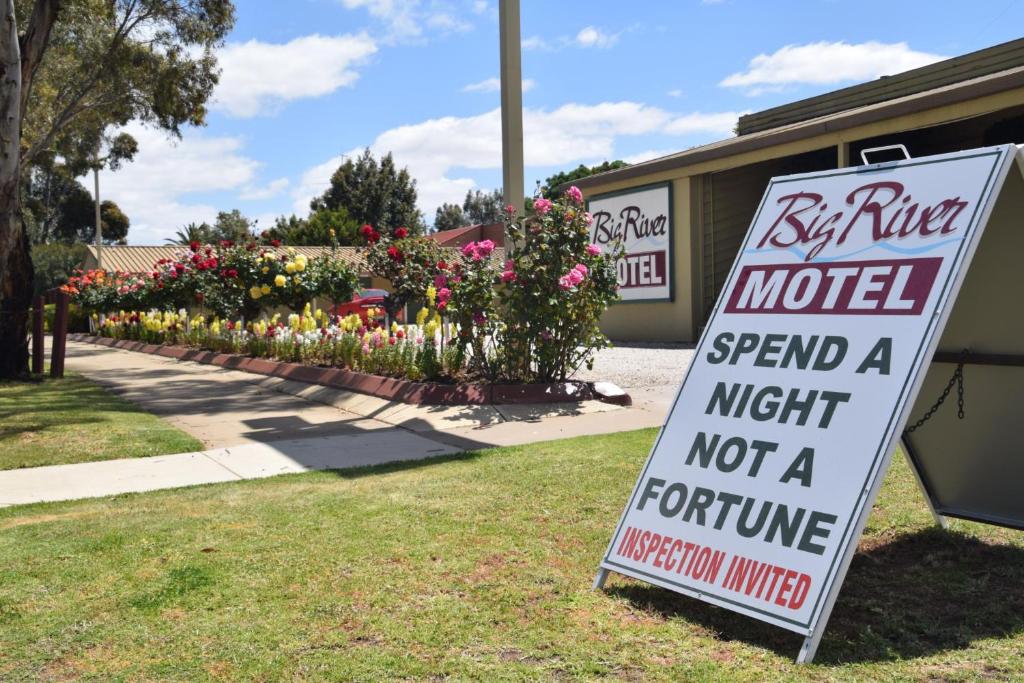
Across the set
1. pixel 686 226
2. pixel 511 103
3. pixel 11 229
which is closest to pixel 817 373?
pixel 511 103

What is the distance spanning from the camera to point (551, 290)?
9.95 meters

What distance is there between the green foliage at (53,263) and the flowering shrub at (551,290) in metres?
52.3

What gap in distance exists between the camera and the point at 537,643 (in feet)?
11.3

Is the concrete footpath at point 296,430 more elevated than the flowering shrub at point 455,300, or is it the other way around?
the flowering shrub at point 455,300

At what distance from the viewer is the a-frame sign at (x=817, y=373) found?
11.0ft

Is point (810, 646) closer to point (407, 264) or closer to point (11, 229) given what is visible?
point (407, 264)

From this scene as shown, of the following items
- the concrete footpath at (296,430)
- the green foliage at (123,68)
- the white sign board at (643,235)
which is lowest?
the concrete footpath at (296,430)

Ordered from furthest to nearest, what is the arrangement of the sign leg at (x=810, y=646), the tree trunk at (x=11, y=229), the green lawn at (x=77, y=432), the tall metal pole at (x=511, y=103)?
the tree trunk at (x=11, y=229) → the tall metal pole at (x=511, y=103) → the green lawn at (x=77, y=432) → the sign leg at (x=810, y=646)

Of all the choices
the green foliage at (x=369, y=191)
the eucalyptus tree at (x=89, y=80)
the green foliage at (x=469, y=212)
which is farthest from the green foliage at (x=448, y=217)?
the eucalyptus tree at (x=89, y=80)

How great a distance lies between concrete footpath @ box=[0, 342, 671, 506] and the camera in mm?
6918

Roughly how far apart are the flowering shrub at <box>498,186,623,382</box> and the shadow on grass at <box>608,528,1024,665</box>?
5653mm

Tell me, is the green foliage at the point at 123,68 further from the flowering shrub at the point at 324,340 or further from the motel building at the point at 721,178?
the motel building at the point at 721,178

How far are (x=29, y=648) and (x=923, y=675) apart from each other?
3256 mm

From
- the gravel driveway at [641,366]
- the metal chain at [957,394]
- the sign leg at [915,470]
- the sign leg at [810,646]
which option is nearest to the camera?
the sign leg at [810,646]
